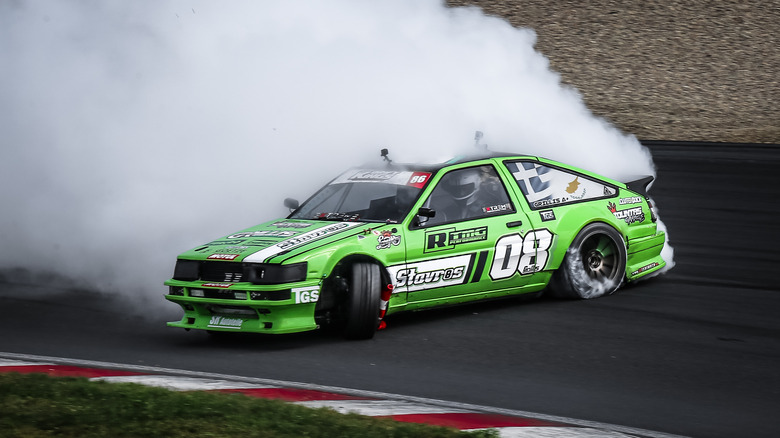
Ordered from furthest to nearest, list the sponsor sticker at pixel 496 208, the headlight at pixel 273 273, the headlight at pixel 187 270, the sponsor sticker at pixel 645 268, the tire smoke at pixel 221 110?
the tire smoke at pixel 221 110 → the sponsor sticker at pixel 645 268 → the sponsor sticker at pixel 496 208 → the headlight at pixel 187 270 → the headlight at pixel 273 273

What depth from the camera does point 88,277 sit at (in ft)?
34.0

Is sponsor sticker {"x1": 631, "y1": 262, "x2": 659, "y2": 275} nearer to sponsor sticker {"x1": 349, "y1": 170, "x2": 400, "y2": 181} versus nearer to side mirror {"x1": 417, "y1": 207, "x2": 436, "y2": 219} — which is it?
side mirror {"x1": 417, "y1": 207, "x2": 436, "y2": 219}

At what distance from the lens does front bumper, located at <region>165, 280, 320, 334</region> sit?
731 centimetres

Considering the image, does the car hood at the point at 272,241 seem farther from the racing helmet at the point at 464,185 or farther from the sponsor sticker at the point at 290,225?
the racing helmet at the point at 464,185

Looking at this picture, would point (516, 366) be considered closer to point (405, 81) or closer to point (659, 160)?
point (405, 81)

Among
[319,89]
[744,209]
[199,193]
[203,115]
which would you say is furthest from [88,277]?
[744,209]

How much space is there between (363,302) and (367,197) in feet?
4.36

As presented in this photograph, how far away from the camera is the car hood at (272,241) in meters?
7.52

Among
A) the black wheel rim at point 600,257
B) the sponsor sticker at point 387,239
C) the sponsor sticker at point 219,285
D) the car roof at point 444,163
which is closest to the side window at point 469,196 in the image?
the car roof at point 444,163

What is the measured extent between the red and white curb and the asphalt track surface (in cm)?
16

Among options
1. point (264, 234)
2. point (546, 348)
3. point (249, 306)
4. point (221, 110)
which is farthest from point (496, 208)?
point (221, 110)

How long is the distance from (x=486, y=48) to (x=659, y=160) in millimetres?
5248

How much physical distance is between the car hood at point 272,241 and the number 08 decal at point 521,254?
1163 mm

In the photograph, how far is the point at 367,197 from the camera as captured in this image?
28.2 feet
